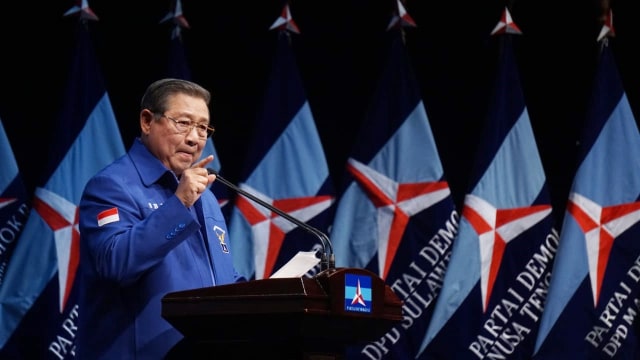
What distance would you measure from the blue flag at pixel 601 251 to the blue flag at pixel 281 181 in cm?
134

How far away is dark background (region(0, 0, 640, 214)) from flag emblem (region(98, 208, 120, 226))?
3.00 m

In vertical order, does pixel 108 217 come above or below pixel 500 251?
below

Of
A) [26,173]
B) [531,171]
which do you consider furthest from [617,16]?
[26,173]

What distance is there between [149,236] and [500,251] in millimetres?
3176

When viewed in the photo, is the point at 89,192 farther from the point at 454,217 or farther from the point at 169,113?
the point at 454,217

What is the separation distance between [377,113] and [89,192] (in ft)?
9.85

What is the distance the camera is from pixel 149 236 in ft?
7.01

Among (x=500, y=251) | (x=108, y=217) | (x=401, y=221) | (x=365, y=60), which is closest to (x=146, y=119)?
(x=108, y=217)

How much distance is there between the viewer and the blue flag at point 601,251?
493 cm

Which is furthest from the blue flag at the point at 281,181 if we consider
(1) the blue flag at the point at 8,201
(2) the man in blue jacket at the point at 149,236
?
(2) the man in blue jacket at the point at 149,236

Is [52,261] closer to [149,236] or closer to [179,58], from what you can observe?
[179,58]

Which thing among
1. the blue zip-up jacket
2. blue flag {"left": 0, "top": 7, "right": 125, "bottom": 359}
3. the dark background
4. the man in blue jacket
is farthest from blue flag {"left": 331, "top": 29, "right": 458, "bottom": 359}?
the blue zip-up jacket

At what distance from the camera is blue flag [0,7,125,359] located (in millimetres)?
4523

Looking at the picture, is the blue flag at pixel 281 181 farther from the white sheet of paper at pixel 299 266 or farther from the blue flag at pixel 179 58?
the white sheet of paper at pixel 299 266
